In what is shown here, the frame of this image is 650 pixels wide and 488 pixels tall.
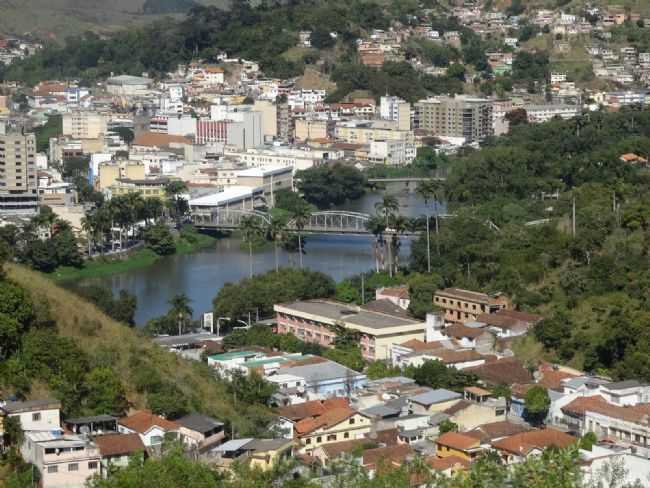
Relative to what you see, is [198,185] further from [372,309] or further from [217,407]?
[217,407]

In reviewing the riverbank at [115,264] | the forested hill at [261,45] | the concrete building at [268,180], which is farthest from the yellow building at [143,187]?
the forested hill at [261,45]

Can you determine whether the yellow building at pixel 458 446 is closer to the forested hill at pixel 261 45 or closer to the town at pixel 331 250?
the town at pixel 331 250

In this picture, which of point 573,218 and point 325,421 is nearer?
point 325,421

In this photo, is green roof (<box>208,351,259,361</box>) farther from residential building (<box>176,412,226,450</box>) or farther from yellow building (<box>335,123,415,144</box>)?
yellow building (<box>335,123,415,144</box>)

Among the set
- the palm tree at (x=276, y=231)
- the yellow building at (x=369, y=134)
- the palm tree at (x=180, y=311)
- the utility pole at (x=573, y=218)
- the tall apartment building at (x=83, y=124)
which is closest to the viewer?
the palm tree at (x=180, y=311)

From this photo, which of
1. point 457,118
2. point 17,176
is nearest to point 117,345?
point 17,176

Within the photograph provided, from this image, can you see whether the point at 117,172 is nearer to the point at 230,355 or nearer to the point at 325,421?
the point at 230,355

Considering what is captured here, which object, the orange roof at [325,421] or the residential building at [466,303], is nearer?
the orange roof at [325,421]
